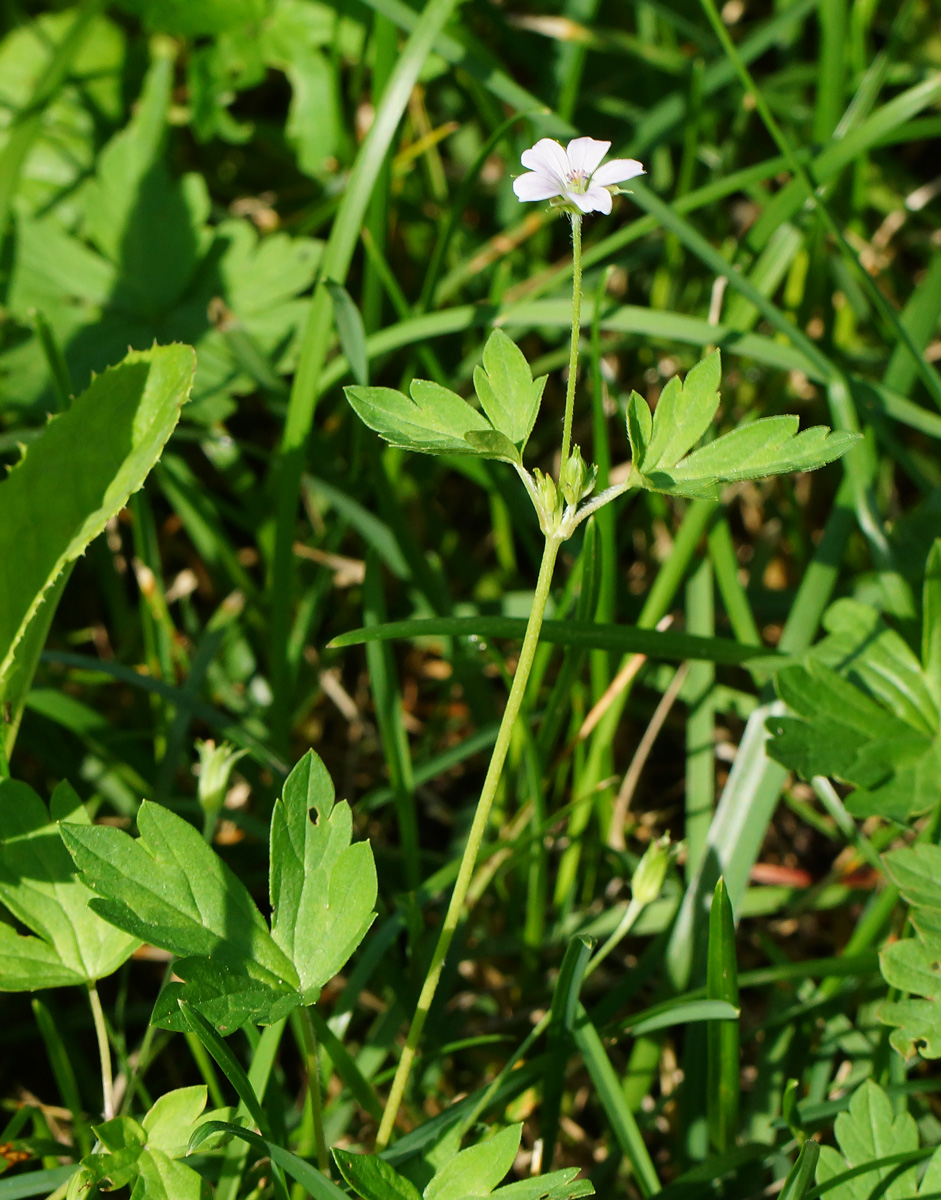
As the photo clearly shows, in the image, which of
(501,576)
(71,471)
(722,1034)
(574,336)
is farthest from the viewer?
(501,576)

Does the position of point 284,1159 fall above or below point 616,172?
below

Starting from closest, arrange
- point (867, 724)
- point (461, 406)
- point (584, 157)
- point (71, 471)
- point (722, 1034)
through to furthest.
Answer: point (584, 157), point (461, 406), point (722, 1034), point (71, 471), point (867, 724)

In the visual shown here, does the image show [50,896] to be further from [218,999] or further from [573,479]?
[573,479]

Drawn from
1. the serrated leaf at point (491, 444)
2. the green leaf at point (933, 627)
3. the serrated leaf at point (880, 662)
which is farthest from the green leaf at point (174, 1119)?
the green leaf at point (933, 627)

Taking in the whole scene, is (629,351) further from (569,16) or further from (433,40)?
(433,40)

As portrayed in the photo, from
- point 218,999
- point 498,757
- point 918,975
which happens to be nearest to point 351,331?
point 498,757

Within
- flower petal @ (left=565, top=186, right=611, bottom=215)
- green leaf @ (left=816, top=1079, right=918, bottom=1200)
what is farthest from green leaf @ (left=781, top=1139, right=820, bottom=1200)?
flower petal @ (left=565, top=186, right=611, bottom=215)

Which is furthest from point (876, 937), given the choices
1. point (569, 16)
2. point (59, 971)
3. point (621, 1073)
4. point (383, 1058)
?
point (569, 16)
